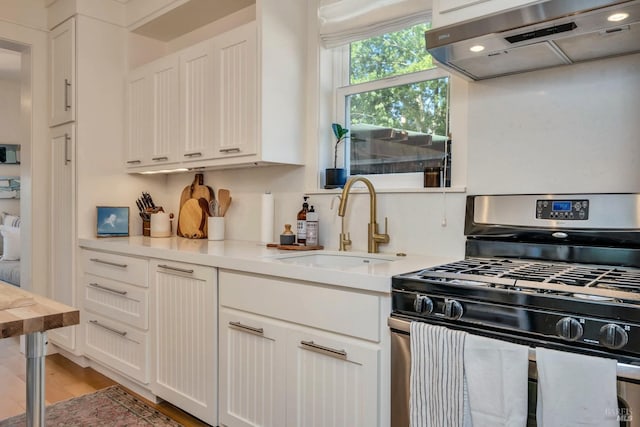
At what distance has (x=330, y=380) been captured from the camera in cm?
159

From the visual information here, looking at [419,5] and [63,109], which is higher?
[419,5]

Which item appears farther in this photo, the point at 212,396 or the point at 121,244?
the point at 121,244

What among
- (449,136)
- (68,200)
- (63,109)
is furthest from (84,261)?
(449,136)

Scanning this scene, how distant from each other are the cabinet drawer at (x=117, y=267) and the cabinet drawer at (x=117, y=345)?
10.6 inches

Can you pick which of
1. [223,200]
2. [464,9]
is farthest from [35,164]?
[464,9]

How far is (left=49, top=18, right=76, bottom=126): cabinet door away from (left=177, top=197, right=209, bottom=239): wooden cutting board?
96cm

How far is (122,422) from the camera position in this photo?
224 centimetres

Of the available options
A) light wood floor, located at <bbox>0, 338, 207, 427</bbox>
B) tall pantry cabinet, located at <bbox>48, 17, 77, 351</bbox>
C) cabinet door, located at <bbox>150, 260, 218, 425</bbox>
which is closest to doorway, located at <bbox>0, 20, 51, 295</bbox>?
tall pantry cabinet, located at <bbox>48, 17, 77, 351</bbox>

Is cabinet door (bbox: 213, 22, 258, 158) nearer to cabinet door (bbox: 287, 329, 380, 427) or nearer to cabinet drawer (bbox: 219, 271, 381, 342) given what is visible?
cabinet drawer (bbox: 219, 271, 381, 342)

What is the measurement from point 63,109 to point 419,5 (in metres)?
2.44

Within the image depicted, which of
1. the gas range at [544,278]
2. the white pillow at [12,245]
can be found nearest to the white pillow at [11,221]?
the white pillow at [12,245]

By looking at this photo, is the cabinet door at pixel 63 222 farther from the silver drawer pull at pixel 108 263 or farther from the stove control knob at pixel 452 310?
the stove control knob at pixel 452 310

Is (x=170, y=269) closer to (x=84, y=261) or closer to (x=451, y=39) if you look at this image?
(x=84, y=261)

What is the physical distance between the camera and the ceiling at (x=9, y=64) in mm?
4531
